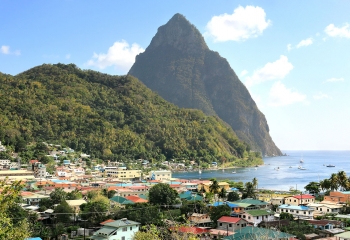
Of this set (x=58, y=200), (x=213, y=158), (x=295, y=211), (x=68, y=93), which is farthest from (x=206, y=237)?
(x=68, y=93)

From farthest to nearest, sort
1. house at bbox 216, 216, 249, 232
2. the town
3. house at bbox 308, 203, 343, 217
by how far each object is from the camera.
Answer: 1. house at bbox 308, 203, 343, 217
2. house at bbox 216, 216, 249, 232
3. the town

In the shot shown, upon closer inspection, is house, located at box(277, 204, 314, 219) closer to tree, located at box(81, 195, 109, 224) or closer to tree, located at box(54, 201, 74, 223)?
tree, located at box(81, 195, 109, 224)

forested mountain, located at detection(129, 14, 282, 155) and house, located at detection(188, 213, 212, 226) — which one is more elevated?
forested mountain, located at detection(129, 14, 282, 155)

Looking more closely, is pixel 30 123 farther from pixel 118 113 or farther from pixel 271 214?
pixel 271 214

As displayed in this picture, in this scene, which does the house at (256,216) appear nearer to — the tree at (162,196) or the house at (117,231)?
the tree at (162,196)

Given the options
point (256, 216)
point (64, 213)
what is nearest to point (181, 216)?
point (256, 216)

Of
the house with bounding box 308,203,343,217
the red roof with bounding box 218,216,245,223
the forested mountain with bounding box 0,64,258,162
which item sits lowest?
the house with bounding box 308,203,343,217

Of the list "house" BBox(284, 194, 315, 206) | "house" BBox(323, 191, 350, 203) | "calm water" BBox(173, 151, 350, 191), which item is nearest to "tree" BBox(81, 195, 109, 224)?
"house" BBox(284, 194, 315, 206)
